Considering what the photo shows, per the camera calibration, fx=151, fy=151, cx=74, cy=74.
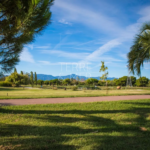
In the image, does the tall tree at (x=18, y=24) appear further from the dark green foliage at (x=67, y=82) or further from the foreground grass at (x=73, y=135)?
the dark green foliage at (x=67, y=82)

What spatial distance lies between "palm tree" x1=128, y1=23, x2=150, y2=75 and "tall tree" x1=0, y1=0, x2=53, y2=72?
18.1 feet

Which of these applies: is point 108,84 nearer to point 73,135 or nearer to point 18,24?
point 73,135

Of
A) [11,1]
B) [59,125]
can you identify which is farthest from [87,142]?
[11,1]

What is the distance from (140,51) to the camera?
8.36 meters

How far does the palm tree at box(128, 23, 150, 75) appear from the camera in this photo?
784 cm

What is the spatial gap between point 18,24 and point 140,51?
6.72 metres

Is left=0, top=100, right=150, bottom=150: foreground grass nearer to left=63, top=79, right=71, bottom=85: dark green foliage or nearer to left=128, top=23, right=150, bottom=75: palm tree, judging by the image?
left=128, top=23, right=150, bottom=75: palm tree

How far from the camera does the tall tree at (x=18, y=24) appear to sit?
3.91 metres

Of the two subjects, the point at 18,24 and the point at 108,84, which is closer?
the point at 18,24

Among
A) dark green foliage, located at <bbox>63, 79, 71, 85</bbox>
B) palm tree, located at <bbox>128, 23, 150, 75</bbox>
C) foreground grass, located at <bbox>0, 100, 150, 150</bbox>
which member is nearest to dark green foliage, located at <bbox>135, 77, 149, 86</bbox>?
dark green foliage, located at <bbox>63, 79, 71, 85</bbox>

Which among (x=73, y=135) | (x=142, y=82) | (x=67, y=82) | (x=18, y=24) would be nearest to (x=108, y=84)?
(x=142, y=82)

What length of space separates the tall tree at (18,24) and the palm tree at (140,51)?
5.53 metres

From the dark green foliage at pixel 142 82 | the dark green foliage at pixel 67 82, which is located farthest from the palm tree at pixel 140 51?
the dark green foliage at pixel 67 82

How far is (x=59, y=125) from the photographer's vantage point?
534 centimetres
